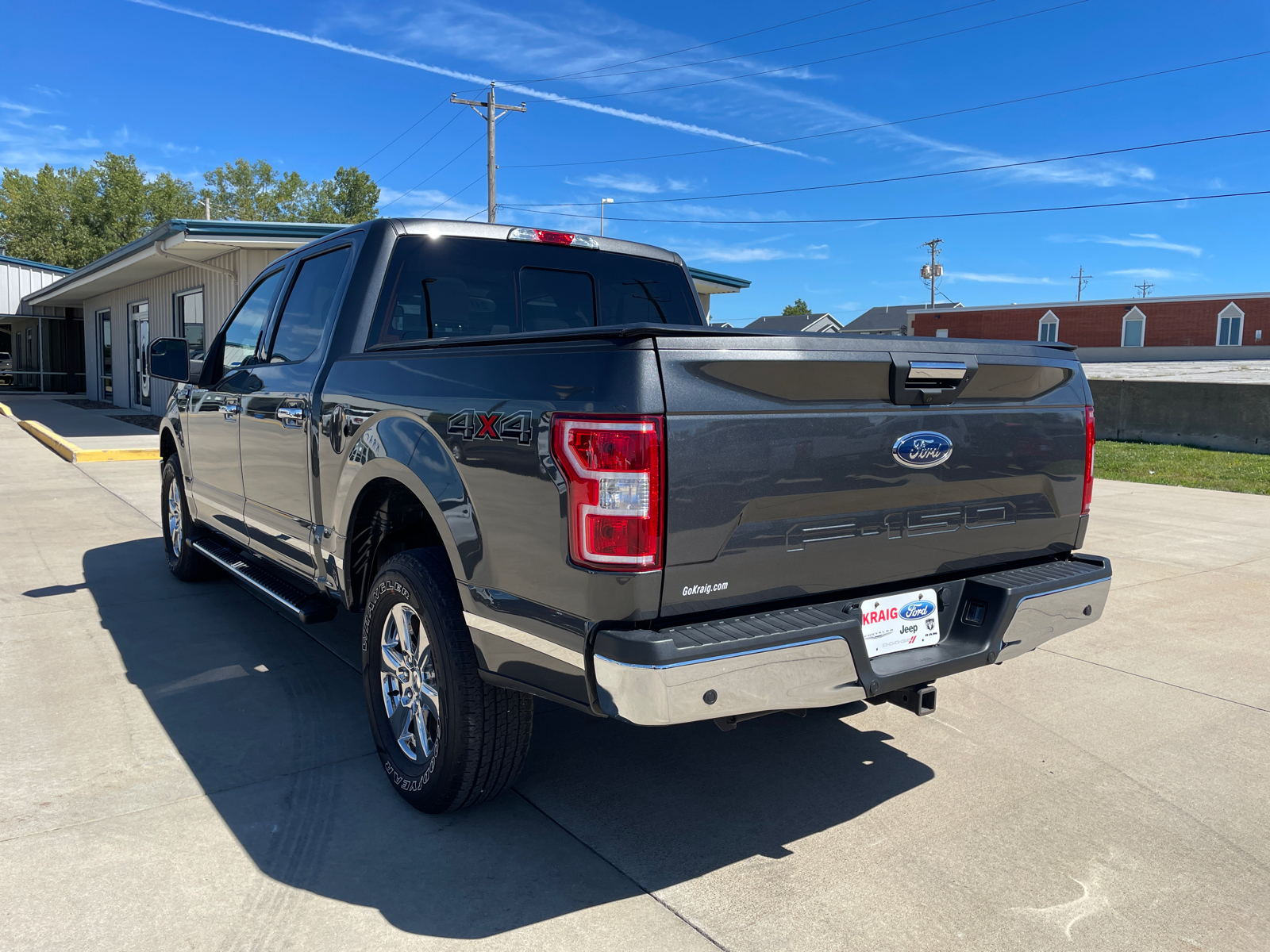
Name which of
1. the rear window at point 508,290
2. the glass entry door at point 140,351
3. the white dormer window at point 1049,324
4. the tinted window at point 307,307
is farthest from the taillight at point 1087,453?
the white dormer window at point 1049,324

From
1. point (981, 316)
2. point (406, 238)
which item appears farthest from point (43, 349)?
point (981, 316)

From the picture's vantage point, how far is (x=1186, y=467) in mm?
15125

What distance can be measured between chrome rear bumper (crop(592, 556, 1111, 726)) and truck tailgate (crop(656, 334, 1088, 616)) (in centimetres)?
16

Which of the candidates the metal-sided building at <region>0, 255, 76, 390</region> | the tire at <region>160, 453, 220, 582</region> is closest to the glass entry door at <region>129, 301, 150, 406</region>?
the metal-sided building at <region>0, 255, 76, 390</region>

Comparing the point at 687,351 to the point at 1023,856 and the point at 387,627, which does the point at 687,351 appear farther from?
the point at 1023,856

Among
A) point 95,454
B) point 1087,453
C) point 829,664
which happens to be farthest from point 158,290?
point 829,664

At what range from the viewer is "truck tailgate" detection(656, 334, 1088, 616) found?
2418 mm

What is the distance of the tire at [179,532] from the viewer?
613 cm

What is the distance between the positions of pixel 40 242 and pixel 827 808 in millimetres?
69031

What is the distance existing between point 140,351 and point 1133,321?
50.5m

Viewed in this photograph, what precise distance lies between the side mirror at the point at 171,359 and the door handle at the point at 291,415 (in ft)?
5.61

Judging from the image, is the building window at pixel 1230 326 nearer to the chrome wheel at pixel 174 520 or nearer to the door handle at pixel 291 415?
the chrome wheel at pixel 174 520

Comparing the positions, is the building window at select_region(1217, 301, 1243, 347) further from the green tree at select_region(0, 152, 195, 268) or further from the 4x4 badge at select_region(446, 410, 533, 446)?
the green tree at select_region(0, 152, 195, 268)

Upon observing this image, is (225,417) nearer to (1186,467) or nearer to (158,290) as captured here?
(1186,467)
